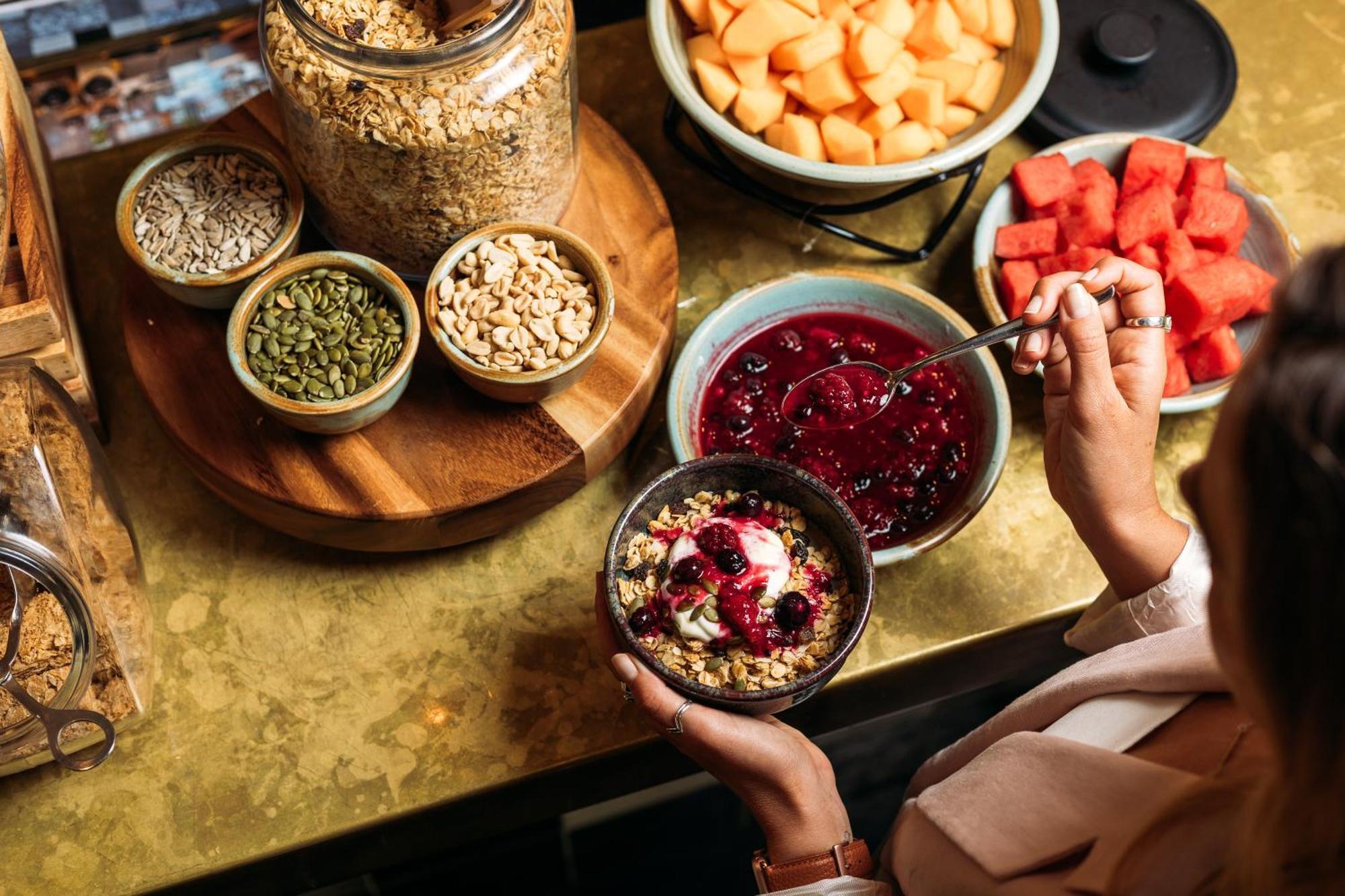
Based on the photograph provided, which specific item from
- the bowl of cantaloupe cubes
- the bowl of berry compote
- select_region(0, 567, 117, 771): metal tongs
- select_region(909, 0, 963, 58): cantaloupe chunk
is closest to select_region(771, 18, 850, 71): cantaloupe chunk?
the bowl of cantaloupe cubes

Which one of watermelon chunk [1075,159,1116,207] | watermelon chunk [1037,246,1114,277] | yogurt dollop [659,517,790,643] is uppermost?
watermelon chunk [1075,159,1116,207]

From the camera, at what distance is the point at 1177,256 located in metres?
1.32

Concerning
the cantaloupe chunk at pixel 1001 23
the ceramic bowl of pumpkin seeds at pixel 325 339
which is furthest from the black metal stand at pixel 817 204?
the ceramic bowl of pumpkin seeds at pixel 325 339

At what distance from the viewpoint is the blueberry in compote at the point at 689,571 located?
1069mm

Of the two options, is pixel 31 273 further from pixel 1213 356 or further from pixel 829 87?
pixel 1213 356

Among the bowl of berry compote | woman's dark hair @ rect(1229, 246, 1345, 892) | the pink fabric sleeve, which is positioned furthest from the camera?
the bowl of berry compote

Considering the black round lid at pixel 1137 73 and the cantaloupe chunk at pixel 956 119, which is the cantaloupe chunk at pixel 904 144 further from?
the black round lid at pixel 1137 73

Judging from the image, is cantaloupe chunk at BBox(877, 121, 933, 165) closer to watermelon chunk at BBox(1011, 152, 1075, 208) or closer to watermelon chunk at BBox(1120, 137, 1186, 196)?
watermelon chunk at BBox(1011, 152, 1075, 208)

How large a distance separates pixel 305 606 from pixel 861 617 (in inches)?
25.1

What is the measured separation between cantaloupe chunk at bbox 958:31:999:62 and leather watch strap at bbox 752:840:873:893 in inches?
36.8

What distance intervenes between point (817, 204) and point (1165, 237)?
42 centimetres

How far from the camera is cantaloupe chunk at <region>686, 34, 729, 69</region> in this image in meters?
1.33

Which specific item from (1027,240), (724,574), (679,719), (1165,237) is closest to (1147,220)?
(1165,237)

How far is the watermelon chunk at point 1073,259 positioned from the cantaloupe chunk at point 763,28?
399mm
